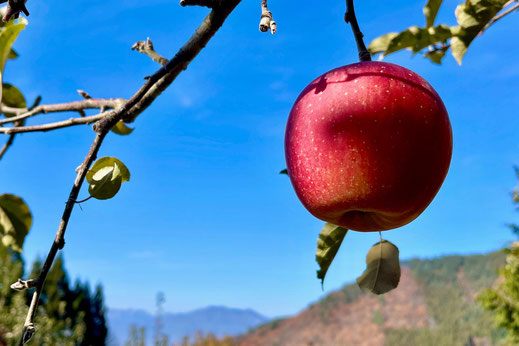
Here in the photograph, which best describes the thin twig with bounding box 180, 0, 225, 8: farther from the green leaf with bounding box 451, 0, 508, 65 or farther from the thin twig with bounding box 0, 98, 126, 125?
the green leaf with bounding box 451, 0, 508, 65

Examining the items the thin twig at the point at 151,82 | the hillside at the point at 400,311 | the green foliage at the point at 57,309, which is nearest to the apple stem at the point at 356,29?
the thin twig at the point at 151,82

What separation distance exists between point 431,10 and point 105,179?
60cm

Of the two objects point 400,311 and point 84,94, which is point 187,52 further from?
point 400,311

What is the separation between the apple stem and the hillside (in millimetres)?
14144

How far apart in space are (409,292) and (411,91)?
54.9 feet

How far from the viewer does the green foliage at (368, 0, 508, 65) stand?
25.1 inches

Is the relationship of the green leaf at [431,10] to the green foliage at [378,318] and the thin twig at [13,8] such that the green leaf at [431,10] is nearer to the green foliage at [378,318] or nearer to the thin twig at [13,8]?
the thin twig at [13,8]

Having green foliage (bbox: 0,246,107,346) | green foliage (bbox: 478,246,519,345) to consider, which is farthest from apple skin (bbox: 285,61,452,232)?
green foliage (bbox: 478,246,519,345)

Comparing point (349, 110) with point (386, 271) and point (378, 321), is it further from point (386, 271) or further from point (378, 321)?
point (378, 321)

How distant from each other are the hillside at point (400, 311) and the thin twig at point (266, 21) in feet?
47.0

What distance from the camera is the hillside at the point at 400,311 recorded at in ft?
46.5

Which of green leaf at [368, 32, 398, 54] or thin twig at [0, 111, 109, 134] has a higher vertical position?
green leaf at [368, 32, 398, 54]

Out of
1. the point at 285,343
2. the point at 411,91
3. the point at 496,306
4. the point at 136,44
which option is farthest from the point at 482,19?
the point at 285,343

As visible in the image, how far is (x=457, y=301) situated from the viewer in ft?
48.1
